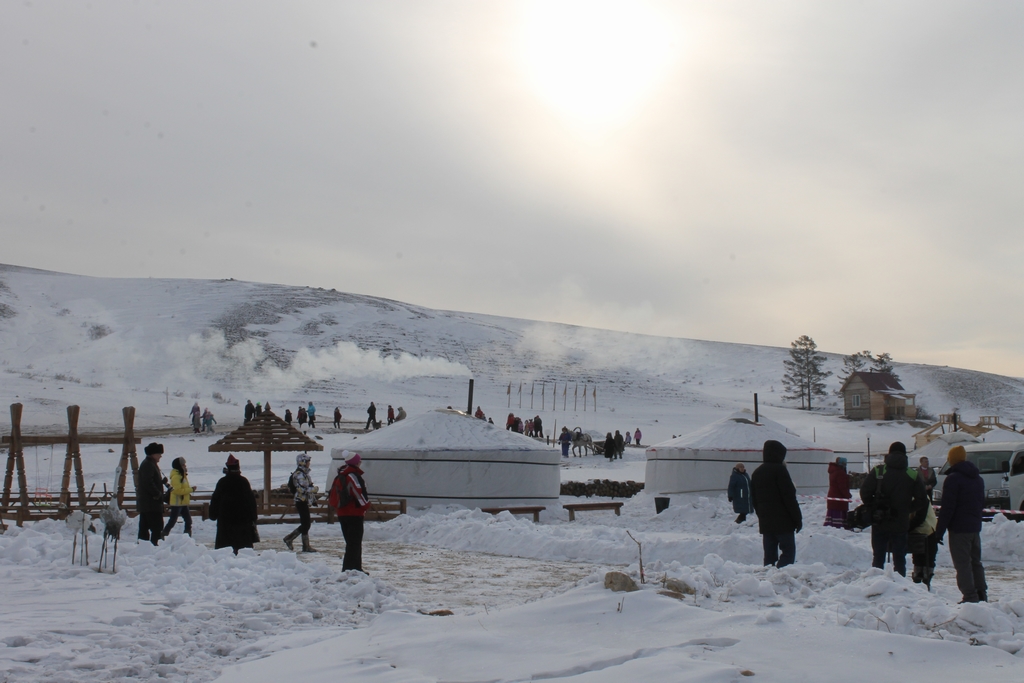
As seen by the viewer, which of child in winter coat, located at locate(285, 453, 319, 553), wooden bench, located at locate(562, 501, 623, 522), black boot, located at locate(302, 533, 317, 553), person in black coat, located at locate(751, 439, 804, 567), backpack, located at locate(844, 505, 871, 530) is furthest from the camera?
wooden bench, located at locate(562, 501, 623, 522)

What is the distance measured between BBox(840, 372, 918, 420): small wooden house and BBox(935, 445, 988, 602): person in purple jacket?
55289mm

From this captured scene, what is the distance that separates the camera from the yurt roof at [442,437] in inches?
725

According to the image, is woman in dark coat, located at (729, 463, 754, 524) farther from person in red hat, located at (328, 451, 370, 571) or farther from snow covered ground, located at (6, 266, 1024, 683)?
person in red hat, located at (328, 451, 370, 571)

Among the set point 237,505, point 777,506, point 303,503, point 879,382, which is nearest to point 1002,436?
point 879,382

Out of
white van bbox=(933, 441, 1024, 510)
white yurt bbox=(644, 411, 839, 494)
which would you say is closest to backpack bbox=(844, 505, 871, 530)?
white van bbox=(933, 441, 1024, 510)

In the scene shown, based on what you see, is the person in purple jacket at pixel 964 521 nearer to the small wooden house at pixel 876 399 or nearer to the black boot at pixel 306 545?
the black boot at pixel 306 545

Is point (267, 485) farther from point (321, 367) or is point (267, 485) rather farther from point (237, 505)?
point (321, 367)

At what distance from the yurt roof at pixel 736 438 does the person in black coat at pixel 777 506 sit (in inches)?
503

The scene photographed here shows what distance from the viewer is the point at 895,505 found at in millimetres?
7613

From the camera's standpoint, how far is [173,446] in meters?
29.3

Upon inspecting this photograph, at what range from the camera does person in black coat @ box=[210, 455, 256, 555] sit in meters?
9.98

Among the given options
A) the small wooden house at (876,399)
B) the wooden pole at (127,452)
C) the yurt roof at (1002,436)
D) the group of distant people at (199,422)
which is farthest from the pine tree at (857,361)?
the wooden pole at (127,452)

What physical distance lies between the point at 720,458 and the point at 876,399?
142 feet

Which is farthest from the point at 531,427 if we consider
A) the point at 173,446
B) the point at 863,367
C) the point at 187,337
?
the point at 863,367
